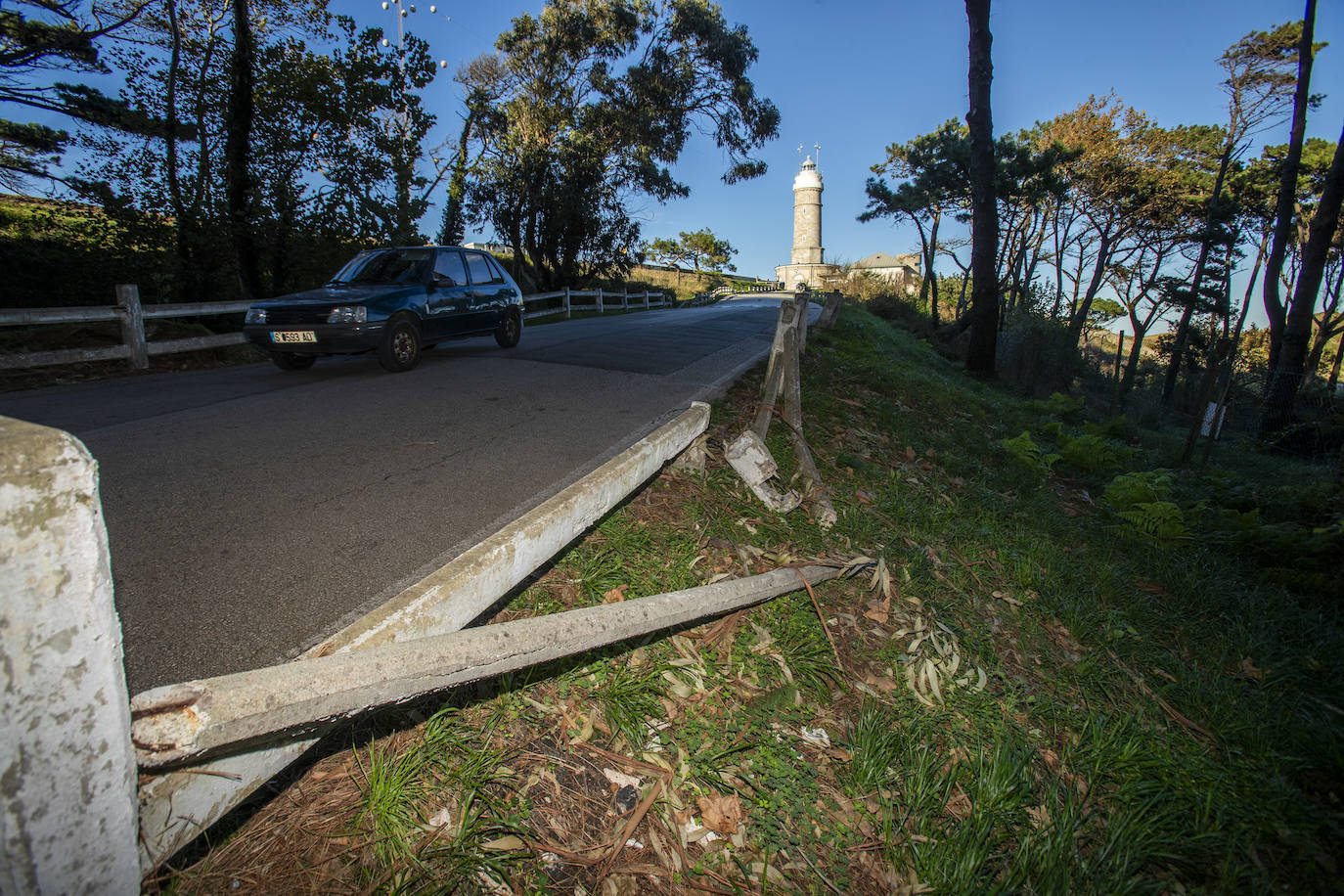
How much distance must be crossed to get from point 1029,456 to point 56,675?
299 inches

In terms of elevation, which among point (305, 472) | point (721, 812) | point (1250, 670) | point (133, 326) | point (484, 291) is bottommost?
point (1250, 670)

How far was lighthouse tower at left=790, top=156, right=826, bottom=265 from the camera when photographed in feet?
236

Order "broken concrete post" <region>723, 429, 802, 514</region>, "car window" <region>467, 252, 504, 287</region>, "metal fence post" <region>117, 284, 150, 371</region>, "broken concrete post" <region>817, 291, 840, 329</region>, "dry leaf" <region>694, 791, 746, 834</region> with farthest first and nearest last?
"broken concrete post" <region>817, 291, 840, 329</region>
"car window" <region>467, 252, 504, 287</region>
"metal fence post" <region>117, 284, 150, 371</region>
"broken concrete post" <region>723, 429, 802, 514</region>
"dry leaf" <region>694, 791, 746, 834</region>

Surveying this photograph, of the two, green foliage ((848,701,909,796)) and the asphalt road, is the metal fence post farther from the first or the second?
green foliage ((848,701,909,796))

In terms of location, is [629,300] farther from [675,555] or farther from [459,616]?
[459,616]

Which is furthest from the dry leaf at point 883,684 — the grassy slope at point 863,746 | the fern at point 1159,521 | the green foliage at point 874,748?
the fern at point 1159,521

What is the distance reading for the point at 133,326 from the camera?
8.17 m

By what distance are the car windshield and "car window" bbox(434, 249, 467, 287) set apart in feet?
0.60

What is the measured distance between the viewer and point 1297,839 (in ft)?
8.10

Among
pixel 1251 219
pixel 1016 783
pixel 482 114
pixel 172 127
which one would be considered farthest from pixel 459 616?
pixel 1251 219

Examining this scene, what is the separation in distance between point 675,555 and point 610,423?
231 cm

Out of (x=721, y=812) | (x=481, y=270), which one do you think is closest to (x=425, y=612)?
(x=721, y=812)

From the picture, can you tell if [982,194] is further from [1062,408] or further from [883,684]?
[883,684]

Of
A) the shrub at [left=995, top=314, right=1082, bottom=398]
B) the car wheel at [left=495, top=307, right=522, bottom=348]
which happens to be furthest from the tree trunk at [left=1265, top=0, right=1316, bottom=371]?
the car wheel at [left=495, top=307, right=522, bottom=348]
